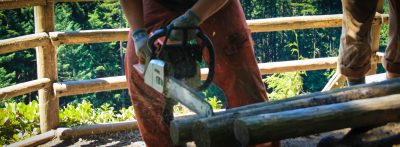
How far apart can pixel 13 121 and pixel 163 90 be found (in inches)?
121

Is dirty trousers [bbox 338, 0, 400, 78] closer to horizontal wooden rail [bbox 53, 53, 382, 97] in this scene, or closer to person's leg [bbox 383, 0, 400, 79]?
person's leg [bbox 383, 0, 400, 79]

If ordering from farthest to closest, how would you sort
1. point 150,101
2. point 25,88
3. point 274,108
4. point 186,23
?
point 25,88 → point 150,101 → point 186,23 → point 274,108

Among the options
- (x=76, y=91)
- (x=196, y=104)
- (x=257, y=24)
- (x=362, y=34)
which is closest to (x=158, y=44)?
(x=196, y=104)

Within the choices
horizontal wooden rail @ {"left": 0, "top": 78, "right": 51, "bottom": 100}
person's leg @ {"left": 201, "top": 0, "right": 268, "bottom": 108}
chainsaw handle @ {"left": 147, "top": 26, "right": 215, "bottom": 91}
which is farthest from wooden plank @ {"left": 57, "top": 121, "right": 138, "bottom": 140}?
chainsaw handle @ {"left": 147, "top": 26, "right": 215, "bottom": 91}

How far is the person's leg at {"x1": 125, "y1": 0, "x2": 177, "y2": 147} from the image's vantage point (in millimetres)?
2730

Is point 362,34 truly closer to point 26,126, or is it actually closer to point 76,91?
point 76,91

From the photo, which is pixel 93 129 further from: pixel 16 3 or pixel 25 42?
pixel 16 3

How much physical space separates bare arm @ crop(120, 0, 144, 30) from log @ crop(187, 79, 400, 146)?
1.11m

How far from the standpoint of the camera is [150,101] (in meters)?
2.75

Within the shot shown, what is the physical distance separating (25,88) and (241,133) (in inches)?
113

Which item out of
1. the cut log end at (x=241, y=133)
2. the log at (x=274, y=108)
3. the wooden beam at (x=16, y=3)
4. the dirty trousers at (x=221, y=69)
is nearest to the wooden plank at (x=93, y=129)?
the wooden beam at (x=16, y=3)

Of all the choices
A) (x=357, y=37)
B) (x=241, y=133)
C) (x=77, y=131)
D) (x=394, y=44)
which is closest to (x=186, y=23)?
(x=241, y=133)

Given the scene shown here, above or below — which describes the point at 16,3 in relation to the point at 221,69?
above

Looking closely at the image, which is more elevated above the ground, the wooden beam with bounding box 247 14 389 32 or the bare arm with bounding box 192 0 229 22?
the bare arm with bounding box 192 0 229 22
